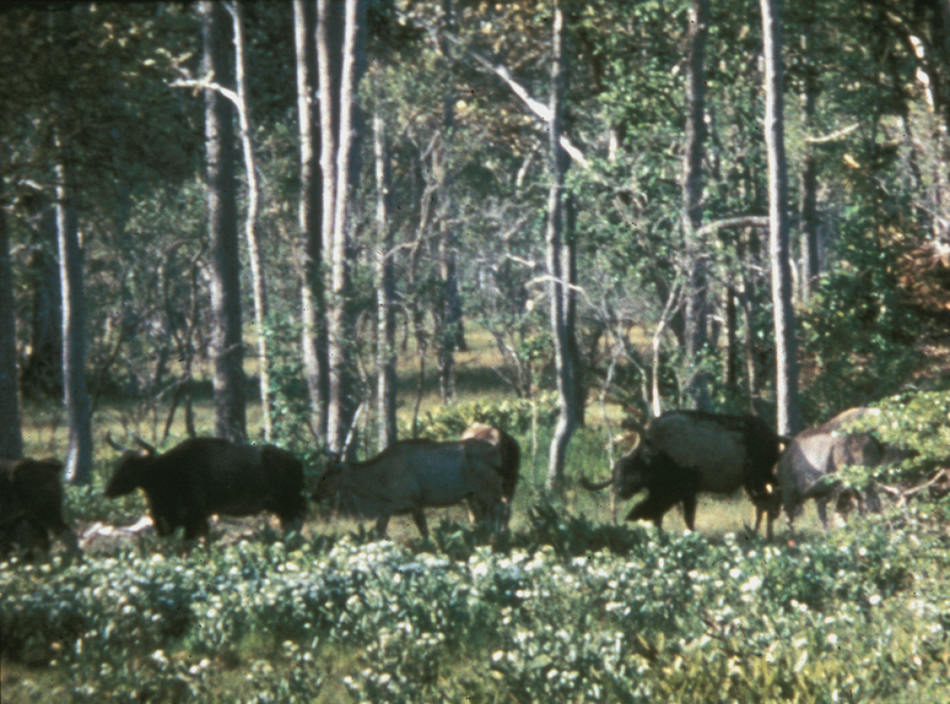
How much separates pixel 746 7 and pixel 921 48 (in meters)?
4.65

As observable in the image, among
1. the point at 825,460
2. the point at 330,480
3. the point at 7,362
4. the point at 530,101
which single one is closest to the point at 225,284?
the point at 530,101

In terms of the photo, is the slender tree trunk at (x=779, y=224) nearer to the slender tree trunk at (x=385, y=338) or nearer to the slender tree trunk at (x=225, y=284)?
the slender tree trunk at (x=385, y=338)

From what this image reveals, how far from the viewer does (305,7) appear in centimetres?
2577

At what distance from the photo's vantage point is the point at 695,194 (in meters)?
22.7

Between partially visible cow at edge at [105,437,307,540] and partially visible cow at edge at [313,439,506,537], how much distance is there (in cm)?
78

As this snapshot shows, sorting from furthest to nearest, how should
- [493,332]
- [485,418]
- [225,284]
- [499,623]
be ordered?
[485,418]
[493,332]
[225,284]
[499,623]

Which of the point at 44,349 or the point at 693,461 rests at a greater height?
the point at 44,349

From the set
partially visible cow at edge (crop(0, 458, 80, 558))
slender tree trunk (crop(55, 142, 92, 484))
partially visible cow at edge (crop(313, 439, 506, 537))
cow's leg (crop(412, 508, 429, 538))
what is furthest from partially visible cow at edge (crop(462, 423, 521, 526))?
slender tree trunk (crop(55, 142, 92, 484))

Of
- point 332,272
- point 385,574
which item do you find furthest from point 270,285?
point 385,574

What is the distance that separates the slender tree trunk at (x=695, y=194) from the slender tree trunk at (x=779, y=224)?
1.15m

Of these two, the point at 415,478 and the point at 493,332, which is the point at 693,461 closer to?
the point at 415,478

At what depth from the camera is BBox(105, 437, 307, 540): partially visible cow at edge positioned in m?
16.8

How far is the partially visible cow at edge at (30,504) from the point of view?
1542 centimetres

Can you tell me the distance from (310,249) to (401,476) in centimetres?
821
